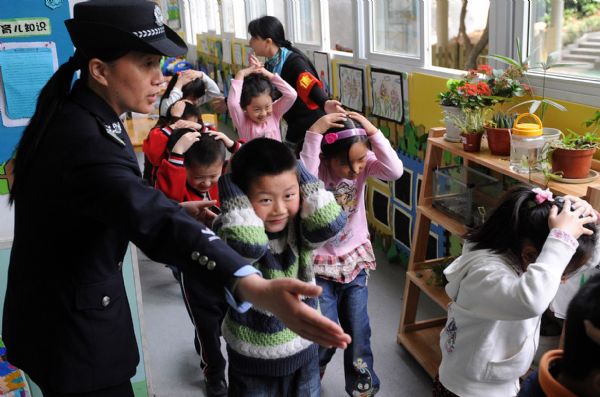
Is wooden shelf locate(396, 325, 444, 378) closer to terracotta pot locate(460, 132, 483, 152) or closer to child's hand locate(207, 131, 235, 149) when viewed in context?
terracotta pot locate(460, 132, 483, 152)

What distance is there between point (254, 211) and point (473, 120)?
110 cm

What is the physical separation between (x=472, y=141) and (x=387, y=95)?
1.38m

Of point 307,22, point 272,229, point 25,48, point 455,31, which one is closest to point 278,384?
point 272,229

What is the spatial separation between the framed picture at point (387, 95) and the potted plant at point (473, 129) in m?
1.14

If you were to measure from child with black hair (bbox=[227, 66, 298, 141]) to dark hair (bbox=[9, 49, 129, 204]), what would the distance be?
208cm

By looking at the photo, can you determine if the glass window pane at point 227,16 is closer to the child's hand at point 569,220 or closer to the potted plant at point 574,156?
the potted plant at point 574,156

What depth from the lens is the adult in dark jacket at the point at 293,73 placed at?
373 centimetres

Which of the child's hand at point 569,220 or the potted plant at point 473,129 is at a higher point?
the potted plant at point 473,129

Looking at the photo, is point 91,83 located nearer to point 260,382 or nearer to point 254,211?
point 254,211

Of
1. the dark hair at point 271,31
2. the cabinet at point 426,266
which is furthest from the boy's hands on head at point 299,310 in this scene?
the dark hair at point 271,31

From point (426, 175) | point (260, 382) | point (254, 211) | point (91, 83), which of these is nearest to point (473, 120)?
point (426, 175)

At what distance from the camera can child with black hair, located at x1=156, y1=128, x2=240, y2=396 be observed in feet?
7.84

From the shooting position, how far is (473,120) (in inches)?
89.7

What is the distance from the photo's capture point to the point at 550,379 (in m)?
0.90
